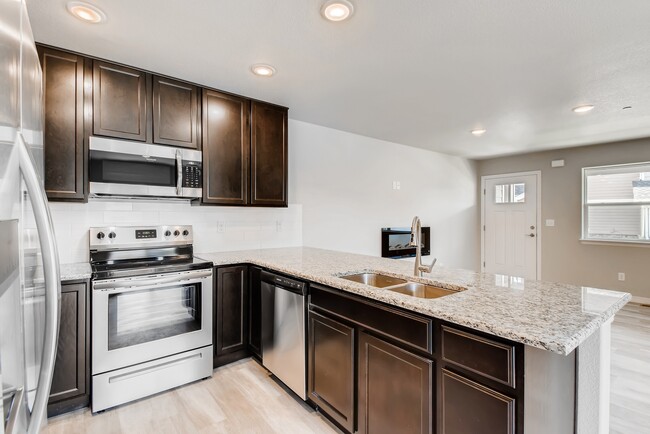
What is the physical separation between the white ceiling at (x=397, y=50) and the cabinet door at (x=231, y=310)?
1.62 metres

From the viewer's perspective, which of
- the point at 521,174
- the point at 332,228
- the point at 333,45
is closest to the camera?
the point at 333,45

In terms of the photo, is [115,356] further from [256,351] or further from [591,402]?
[591,402]

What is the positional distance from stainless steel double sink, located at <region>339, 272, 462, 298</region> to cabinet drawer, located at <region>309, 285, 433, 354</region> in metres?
0.24

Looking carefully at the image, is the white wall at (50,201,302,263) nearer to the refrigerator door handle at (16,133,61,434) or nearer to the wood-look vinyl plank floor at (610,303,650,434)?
the refrigerator door handle at (16,133,61,434)

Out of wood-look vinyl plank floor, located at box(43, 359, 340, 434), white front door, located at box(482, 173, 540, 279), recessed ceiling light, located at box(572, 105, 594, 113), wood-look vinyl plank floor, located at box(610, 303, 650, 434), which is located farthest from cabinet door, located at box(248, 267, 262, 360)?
white front door, located at box(482, 173, 540, 279)

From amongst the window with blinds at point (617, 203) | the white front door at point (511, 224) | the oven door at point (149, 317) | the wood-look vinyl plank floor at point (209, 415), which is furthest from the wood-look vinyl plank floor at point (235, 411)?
the white front door at point (511, 224)

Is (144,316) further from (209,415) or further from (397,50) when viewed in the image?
(397,50)

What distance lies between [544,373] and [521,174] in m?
5.58

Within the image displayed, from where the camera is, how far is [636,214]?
181 inches

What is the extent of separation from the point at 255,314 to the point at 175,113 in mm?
1776

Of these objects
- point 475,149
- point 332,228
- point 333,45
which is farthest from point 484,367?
point 475,149

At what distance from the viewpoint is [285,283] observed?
2248 mm

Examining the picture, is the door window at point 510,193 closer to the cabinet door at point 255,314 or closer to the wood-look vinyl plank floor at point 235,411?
the wood-look vinyl plank floor at point 235,411

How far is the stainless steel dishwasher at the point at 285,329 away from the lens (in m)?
2.11
